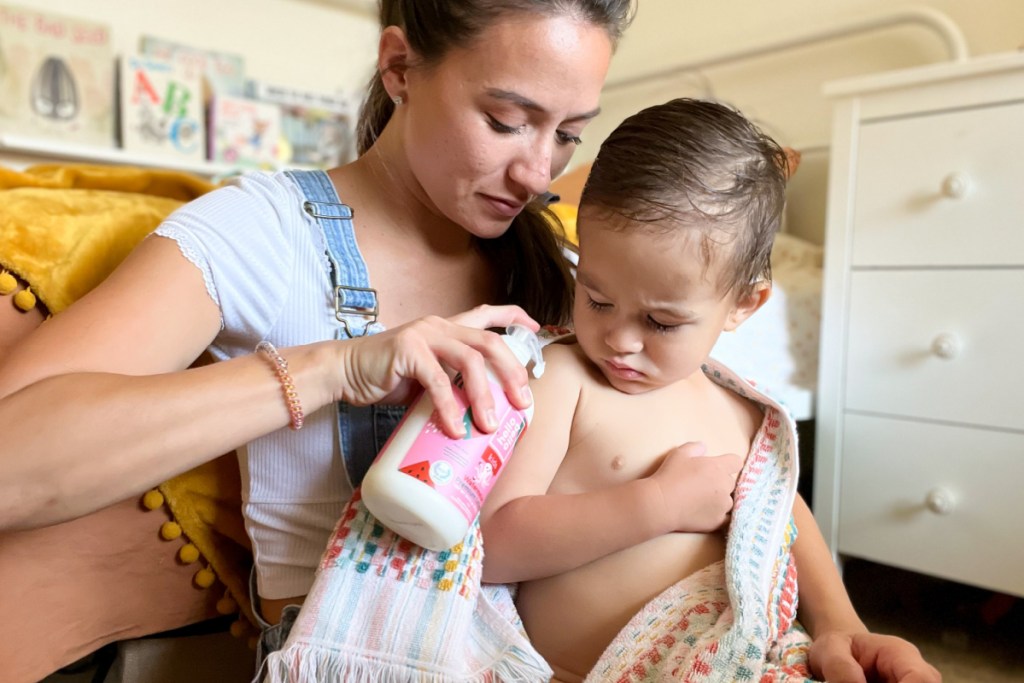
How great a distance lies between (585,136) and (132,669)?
212 centimetres

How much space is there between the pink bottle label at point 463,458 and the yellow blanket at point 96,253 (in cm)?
36

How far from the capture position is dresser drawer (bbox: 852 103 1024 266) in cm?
128

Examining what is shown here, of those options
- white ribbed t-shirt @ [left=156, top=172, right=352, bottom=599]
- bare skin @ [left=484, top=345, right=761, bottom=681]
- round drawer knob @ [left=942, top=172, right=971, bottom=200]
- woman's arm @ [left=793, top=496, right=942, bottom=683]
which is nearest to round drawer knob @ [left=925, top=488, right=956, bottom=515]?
round drawer knob @ [left=942, top=172, right=971, bottom=200]

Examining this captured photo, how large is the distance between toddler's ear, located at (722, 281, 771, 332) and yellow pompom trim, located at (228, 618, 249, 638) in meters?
0.61

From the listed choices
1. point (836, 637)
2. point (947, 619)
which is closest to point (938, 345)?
point (947, 619)

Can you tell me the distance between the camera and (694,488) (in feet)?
2.42

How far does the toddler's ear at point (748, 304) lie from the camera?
32.2 inches

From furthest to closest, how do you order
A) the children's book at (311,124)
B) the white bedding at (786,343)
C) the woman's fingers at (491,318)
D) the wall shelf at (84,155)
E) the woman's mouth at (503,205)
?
the children's book at (311,124), the wall shelf at (84,155), the white bedding at (786,343), the woman's mouth at (503,205), the woman's fingers at (491,318)

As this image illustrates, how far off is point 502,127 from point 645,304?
0.21 metres

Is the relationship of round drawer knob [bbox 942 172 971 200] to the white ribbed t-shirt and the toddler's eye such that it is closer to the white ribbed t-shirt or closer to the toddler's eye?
the toddler's eye

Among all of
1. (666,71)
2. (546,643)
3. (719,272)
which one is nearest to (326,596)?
(546,643)

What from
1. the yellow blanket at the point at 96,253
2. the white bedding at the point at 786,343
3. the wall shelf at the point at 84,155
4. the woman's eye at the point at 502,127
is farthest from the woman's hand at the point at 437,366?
the wall shelf at the point at 84,155

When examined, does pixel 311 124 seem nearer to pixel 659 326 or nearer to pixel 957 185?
pixel 957 185

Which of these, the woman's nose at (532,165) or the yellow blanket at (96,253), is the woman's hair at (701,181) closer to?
the woman's nose at (532,165)
